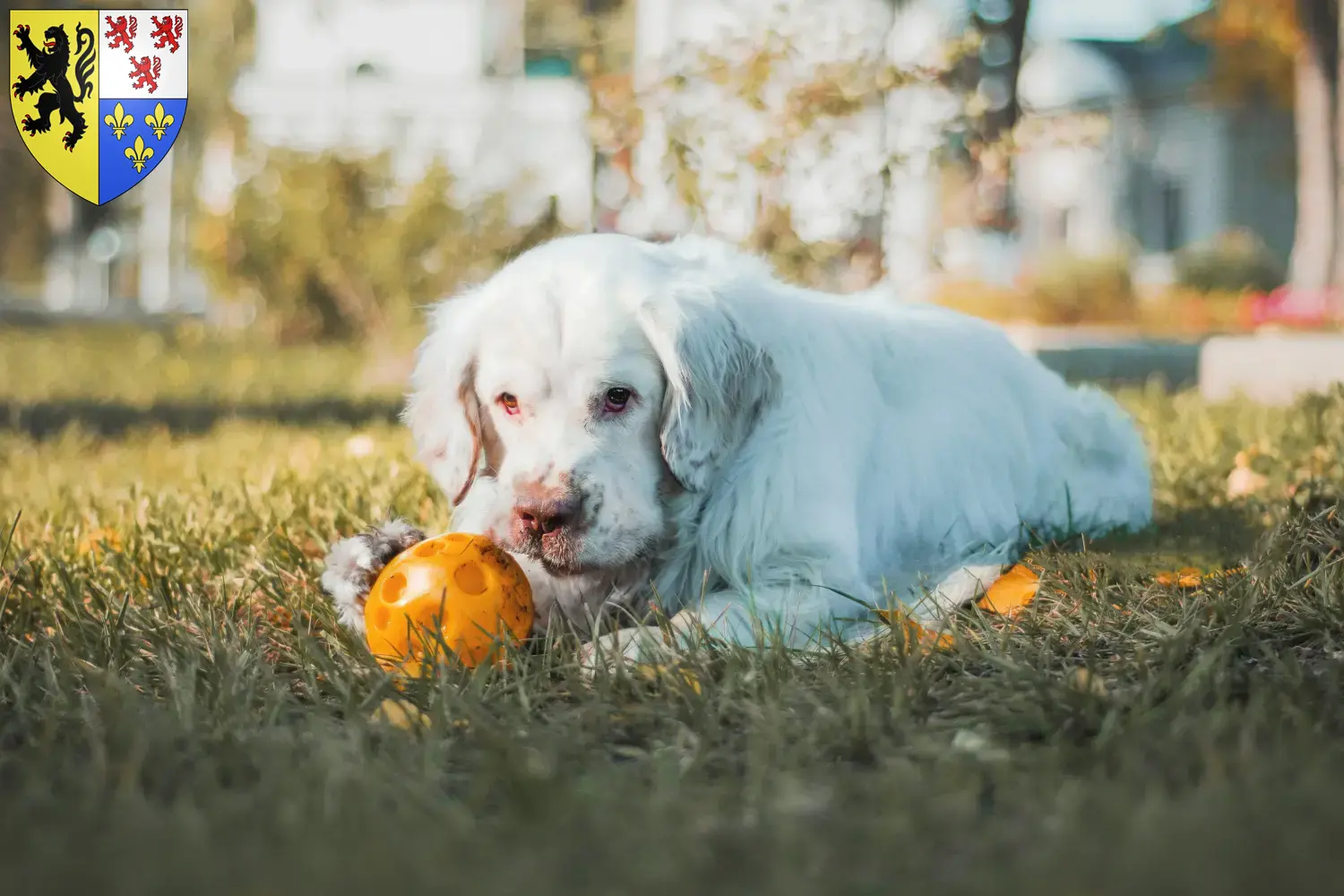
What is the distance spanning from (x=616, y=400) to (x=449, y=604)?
0.60 m

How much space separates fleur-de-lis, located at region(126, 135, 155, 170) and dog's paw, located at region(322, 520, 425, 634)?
8.72ft

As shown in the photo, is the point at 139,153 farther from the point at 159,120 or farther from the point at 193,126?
the point at 193,126

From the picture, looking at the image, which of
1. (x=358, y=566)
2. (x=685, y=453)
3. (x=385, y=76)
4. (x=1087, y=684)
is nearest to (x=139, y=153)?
(x=358, y=566)

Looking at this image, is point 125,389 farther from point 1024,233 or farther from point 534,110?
point 1024,233

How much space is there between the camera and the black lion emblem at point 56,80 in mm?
5332

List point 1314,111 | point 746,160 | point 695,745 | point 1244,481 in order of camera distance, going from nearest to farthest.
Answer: point 695,745 < point 1244,481 < point 746,160 < point 1314,111

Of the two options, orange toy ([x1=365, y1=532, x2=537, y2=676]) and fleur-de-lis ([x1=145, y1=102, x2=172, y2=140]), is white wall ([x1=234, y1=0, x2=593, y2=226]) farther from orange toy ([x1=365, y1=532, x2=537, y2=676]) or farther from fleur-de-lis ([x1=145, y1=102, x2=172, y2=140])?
orange toy ([x1=365, y1=532, x2=537, y2=676])

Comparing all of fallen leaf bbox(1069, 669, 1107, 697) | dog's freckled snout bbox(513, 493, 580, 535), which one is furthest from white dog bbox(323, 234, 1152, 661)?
fallen leaf bbox(1069, 669, 1107, 697)

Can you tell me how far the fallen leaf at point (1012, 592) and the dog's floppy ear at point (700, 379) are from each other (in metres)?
0.70

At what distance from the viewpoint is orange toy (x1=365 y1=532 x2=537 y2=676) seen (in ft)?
9.66

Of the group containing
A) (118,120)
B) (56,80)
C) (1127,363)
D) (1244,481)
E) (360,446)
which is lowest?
(360,446)

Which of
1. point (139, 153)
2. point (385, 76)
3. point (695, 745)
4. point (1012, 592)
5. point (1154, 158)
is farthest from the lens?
point (1154, 158)

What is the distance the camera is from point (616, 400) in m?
3.19

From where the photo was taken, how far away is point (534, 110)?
73.8ft
